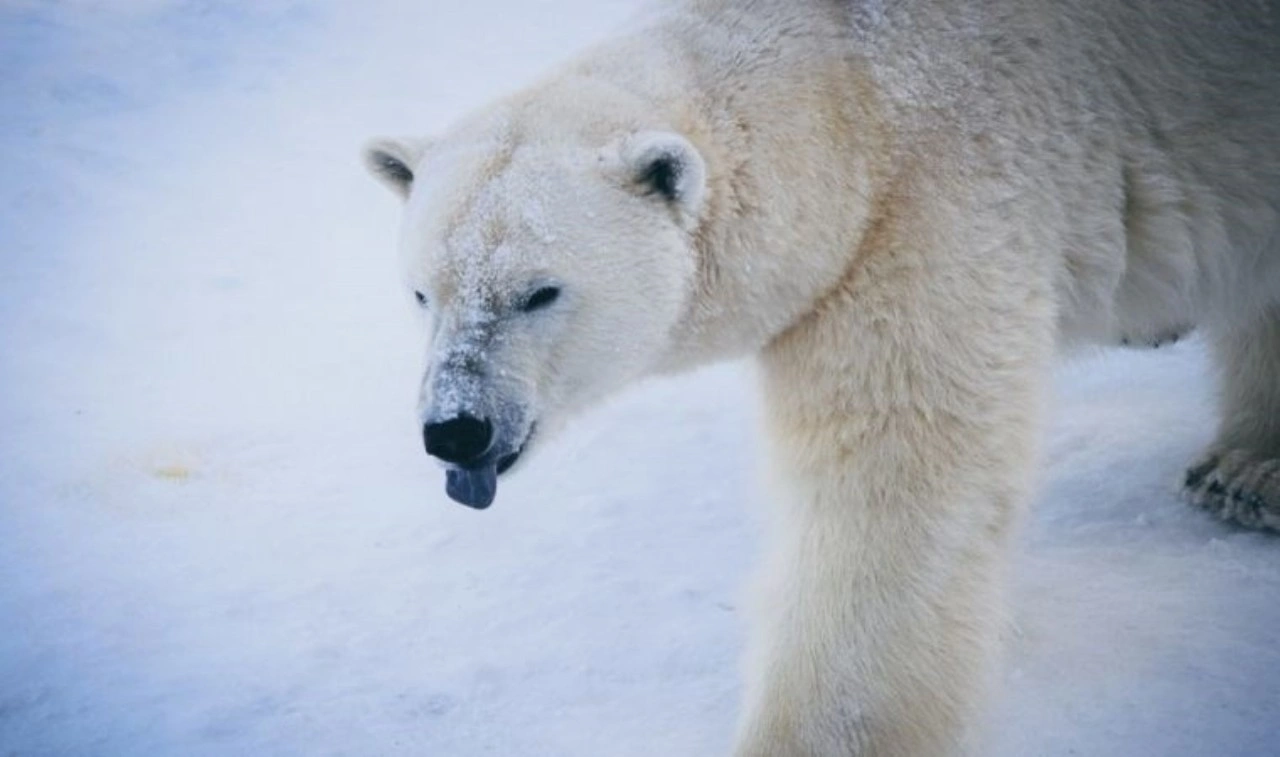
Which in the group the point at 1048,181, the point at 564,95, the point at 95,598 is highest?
the point at 1048,181

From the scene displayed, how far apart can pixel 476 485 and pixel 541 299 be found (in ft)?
1.44

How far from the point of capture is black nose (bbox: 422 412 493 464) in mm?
2355

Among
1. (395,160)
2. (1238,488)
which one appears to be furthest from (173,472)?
(1238,488)

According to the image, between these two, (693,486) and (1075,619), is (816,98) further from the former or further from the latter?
(693,486)

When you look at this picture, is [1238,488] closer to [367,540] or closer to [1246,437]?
[1246,437]

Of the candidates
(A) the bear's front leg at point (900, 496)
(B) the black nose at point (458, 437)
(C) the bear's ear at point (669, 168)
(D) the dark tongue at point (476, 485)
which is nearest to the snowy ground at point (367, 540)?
(A) the bear's front leg at point (900, 496)

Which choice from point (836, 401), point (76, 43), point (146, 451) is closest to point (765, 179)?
point (836, 401)

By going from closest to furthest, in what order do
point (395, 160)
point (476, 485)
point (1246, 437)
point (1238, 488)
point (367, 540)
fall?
point (476, 485) → point (395, 160) → point (1238, 488) → point (1246, 437) → point (367, 540)

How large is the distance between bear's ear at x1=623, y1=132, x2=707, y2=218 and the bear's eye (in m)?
0.31

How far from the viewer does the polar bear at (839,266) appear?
2.43 metres

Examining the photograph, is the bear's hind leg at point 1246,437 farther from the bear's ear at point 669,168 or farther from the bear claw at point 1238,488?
the bear's ear at point 669,168

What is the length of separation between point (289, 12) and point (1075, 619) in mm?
7833

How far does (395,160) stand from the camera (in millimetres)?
2869

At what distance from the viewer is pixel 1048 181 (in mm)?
2561
